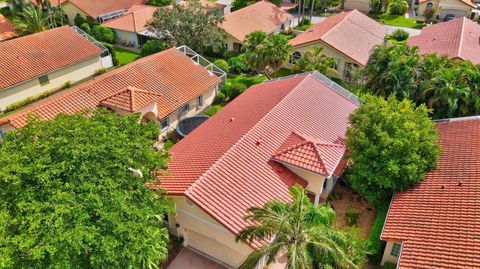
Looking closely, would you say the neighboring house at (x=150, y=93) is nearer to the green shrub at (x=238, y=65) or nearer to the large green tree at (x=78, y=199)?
the green shrub at (x=238, y=65)

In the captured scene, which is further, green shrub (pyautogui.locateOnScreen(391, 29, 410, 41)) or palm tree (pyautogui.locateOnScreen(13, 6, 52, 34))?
green shrub (pyautogui.locateOnScreen(391, 29, 410, 41))

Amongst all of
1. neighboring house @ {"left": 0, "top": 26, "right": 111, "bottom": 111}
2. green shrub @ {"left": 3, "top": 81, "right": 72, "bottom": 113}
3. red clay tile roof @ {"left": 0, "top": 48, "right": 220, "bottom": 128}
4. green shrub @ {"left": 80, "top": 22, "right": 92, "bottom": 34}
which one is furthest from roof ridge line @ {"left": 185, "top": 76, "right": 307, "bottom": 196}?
green shrub @ {"left": 80, "top": 22, "right": 92, "bottom": 34}

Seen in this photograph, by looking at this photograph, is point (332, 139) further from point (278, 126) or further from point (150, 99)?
point (150, 99)

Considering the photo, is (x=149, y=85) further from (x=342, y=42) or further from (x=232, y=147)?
(x=342, y=42)

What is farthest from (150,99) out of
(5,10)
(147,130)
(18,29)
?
(5,10)

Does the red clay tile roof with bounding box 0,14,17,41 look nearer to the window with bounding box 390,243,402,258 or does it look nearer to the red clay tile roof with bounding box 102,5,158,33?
the red clay tile roof with bounding box 102,5,158,33

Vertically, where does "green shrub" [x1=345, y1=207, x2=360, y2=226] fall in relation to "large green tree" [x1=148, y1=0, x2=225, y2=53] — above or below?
below

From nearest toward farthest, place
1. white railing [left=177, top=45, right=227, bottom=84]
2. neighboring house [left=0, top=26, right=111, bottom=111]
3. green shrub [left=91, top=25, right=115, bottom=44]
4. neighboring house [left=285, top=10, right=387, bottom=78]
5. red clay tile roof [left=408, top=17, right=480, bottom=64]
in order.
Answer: neighboring house [left=0, top=26, right=111, bottom=111]
red clay tile roof [left=408, top=17, right=480, bottom=64]
white railing [left=177, top=45, right=227, bottom=84]
neighboring house [left=285, top=10, right=387, bottom=78]
green shrub [left=91, top=25, right=115, bottom=44]
